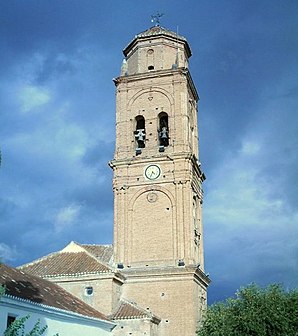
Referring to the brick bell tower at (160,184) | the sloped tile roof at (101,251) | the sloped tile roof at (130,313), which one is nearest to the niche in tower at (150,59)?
the brick bell tower at (160,184)

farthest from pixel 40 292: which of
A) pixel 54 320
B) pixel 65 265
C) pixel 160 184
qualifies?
pixel 160 184

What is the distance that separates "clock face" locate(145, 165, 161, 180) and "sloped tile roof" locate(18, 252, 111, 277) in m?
5.97

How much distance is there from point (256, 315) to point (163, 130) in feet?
45.3

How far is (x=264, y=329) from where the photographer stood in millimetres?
23562

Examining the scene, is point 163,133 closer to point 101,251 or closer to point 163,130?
point 163,130

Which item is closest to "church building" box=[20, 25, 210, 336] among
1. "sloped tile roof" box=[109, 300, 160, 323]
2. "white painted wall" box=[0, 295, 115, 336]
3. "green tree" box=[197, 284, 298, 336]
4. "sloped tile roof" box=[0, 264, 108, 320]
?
"sloped tile roof" box=[109, 300, 160, 323]

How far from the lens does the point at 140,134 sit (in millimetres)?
33875

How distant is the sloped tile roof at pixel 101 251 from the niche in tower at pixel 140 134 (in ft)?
21.0

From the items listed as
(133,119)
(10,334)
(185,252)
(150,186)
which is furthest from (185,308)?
(10,334)

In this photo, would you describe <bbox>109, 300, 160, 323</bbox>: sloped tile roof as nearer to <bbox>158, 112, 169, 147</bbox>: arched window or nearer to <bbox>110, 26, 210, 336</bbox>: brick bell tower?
<bbox>110, 26, 210, 336</bbox>: brick bell tower

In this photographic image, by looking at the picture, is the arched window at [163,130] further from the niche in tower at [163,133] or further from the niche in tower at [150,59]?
the niche in tower at [150,59]

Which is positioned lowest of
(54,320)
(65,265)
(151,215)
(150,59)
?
(54,320)

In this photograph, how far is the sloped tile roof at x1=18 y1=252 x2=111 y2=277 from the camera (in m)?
29.2

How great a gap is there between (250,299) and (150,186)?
996 cm
